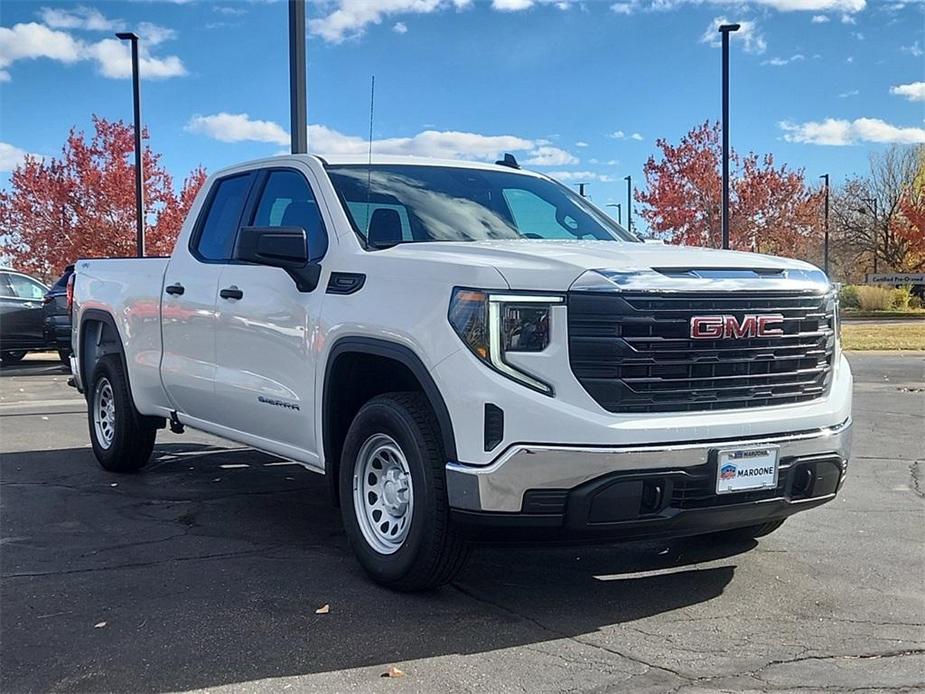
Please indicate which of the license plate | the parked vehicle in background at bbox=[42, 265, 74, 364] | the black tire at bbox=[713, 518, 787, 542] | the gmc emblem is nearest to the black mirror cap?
the gmc emblem

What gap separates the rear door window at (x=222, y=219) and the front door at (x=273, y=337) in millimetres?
211

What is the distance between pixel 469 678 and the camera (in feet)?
11.5

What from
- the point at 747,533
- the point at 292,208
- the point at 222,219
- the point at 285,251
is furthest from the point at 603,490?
the point at 222,219

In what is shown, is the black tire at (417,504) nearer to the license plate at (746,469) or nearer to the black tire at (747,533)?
the license plate at (746,469)

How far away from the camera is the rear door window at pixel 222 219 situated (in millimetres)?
5980

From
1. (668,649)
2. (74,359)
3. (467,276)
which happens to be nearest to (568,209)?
(467,276)

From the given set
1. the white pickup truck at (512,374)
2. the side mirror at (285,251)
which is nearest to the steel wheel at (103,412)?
the white pickup truck at (512,374)

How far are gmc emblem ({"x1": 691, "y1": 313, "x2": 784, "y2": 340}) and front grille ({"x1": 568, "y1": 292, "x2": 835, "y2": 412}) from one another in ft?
0.07

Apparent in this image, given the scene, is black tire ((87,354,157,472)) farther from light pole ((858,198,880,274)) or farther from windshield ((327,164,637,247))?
light pole ((858,198,880,274))

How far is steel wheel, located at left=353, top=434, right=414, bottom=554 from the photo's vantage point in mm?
4352

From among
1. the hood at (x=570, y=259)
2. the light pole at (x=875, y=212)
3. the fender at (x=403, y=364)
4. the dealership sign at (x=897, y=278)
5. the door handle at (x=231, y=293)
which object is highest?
the light pole at (x=875, y=212)

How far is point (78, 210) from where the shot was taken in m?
27.2

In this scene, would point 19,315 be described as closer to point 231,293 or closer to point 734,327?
point 231,293

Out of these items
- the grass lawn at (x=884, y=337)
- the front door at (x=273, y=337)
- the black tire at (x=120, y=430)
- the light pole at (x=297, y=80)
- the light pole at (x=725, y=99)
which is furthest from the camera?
the grass lawn at (x=884, y=337)
